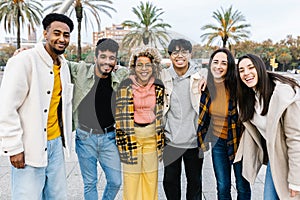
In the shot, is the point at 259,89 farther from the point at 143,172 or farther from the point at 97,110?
the point at 97,110

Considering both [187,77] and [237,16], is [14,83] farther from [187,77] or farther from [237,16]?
[237,16]

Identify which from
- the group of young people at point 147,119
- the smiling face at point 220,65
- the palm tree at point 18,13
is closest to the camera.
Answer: the group of young people at point 147,119

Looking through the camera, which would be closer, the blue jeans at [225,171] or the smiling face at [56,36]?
the smiling face at [56,36]

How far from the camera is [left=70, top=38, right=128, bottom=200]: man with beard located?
8.12ft

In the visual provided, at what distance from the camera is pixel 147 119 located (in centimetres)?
247

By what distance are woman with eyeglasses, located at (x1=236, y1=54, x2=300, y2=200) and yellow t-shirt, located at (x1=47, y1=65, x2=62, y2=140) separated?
148 centimetres

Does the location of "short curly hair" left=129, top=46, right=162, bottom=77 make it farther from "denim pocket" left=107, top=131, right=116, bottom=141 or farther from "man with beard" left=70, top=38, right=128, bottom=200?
"denim pocket" left=107, top=131, right=116, bottom=141

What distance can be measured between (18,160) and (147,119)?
3.47 ft

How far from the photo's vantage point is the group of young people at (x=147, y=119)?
2068 mm

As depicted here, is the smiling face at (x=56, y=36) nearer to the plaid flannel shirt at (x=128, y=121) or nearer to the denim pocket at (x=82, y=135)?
the plaid flannel shirt at (x=128, y=121)

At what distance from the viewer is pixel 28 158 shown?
2084 millimetres

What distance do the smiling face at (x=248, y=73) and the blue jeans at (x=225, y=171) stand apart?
59 cm

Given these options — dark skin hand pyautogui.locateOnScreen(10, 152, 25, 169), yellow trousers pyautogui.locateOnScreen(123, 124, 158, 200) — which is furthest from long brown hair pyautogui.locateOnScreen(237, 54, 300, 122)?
dark skin hand pyautogui.locateOnScreen(10, 152, 25, 169)

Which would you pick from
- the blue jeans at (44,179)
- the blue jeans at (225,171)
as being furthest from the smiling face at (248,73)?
the blue jeans at (44,179)
